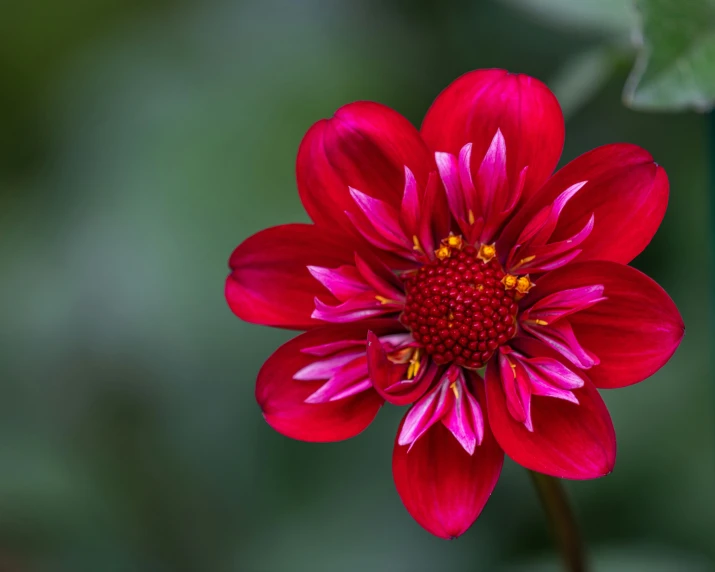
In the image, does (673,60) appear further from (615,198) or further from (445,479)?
(445,479)

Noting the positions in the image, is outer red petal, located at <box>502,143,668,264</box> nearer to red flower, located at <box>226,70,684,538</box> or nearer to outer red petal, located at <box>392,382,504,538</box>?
red flower, located at <box>226,70,684,538</box>

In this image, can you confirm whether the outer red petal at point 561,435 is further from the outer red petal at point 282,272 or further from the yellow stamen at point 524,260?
the outer red petal at point 282,272

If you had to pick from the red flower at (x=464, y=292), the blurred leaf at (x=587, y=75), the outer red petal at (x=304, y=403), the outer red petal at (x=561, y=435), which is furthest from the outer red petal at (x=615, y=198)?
the blurred leaf at (x=587, y=75)

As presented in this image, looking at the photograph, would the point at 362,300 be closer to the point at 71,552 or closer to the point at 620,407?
the point at 620,407

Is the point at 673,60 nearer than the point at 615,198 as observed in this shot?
No

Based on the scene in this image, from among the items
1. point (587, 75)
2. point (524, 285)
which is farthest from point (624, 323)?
point (587, 75)

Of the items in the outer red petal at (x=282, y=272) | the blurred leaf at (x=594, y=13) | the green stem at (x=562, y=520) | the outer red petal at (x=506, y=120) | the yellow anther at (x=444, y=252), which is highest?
the blurred leaf at (x=594, y=13)

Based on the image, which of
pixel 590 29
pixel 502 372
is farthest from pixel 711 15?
pixel 502 372

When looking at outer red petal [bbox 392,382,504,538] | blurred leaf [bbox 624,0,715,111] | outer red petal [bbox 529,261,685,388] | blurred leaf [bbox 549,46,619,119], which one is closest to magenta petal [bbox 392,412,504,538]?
outer red petal [bbox 392,382,504,538]
